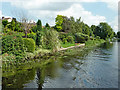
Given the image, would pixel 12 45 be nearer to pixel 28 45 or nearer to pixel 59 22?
pixel 28 45

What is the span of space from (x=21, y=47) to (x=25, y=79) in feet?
13.3

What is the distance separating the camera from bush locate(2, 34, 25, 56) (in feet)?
29.0

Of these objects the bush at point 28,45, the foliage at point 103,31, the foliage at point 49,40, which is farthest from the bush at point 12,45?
the foliage at point 103,31

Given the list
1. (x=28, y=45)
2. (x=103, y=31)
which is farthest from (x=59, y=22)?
(x=28, y=45)

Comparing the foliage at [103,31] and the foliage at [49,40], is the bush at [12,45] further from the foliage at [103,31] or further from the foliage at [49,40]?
the foliage at [103,31]

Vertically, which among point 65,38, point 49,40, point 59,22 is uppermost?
point 59,22

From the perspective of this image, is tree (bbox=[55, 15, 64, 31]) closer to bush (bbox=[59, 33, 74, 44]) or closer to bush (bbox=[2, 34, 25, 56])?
bush (bbox=[59, 33, 74, 44])

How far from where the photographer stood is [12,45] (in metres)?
9.04

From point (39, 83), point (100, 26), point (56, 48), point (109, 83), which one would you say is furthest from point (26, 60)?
point (100, 26)

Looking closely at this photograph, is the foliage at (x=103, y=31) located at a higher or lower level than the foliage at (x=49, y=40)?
higher

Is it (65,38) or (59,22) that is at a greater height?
(59,22)

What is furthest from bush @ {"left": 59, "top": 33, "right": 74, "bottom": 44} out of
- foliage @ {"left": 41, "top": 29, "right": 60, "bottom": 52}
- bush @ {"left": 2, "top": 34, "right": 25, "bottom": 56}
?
bush @ {"left": 2, "top": 34, "right": 25, "bottom": 56}

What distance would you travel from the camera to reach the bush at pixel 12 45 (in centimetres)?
884

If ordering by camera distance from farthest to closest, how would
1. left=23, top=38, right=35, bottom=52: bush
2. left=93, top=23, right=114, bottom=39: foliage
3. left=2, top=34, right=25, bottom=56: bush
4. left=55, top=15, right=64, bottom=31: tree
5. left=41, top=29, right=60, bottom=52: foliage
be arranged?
left=93, top=23, right=114, bottom=39: foliage < left=55, top=15, right=64, bottom=31: tree < left=41, top=29, right=60, bottom=52: foliage < left=23, top=38, right=35, bottom=52: bush < left=2, top=34, right=25, bottom=56: bush
